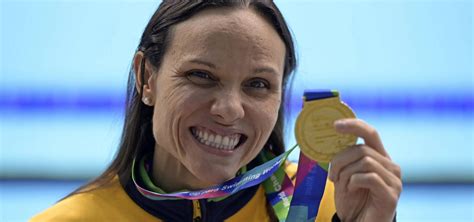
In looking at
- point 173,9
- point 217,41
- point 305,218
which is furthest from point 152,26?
point 305,218

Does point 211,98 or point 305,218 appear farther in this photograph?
point 211,98

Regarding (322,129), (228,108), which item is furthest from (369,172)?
(228,108)

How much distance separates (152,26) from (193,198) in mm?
481

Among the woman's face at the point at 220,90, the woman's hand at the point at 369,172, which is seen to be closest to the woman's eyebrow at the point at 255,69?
the woman's face at the point at 220,90

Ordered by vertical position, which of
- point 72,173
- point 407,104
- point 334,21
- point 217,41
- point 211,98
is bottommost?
point 72,173

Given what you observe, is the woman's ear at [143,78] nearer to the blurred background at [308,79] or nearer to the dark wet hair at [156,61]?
the dark wet hair at [156,61]

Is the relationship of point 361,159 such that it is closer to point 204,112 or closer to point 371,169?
point 371,169

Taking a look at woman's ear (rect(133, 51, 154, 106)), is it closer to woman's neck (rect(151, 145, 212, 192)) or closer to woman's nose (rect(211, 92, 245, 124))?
woman's neck (rect(151, 145, 212, 192))

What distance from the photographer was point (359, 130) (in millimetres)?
1219

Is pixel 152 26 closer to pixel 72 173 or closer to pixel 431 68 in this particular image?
pixel 72 173

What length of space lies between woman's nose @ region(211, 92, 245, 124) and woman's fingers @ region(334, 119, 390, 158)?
36cm

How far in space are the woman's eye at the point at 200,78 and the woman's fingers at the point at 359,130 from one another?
44 centimetres

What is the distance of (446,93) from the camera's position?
14.8 feet

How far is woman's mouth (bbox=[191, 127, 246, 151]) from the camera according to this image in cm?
159
